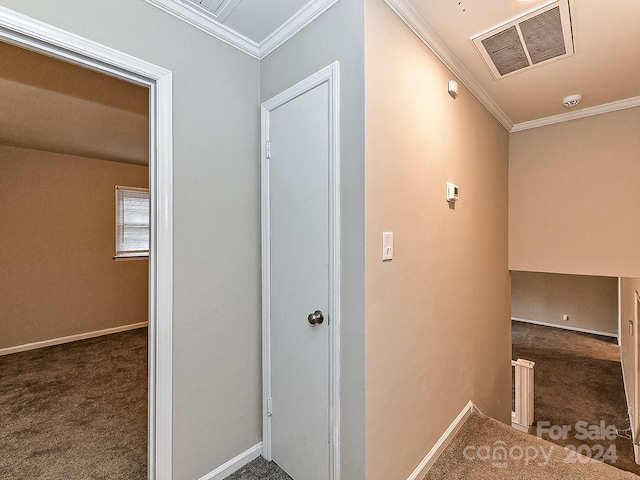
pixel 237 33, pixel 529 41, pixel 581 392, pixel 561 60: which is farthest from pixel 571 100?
pixel 581 392

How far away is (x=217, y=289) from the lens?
5.49ft

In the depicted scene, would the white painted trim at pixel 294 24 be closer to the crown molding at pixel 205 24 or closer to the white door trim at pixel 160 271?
the crown molding at pixel 205 24

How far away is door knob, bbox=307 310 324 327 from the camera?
4.98ft

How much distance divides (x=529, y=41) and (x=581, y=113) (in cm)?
151

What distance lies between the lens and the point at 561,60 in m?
2.01

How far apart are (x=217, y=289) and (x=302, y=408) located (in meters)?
0.78

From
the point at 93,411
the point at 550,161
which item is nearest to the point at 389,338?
the point at 93,411

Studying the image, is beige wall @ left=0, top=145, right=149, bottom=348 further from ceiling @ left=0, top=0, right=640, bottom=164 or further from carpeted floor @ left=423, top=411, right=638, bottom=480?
carpeted floor @ left=423, top=411, right=638, bottom=480

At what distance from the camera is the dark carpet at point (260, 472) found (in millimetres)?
1696

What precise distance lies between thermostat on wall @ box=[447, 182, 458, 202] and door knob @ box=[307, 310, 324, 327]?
1.14 meters

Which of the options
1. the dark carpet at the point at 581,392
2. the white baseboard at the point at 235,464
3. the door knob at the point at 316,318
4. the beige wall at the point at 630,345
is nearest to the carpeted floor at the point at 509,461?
the white baseboard at the point at 235,464

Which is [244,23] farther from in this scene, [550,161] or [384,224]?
[550,161]

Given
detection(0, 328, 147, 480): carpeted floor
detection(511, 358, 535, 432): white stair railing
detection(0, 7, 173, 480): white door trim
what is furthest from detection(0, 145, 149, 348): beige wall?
detection(511, 358, 535, 432): white stair railing

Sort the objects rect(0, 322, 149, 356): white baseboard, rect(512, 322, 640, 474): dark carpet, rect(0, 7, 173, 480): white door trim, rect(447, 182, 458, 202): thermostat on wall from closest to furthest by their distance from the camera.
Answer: rect(0, 7, 173, 480): white door trim, rect(447, 182, 458, 202): thermostat on wall, rect(512, 322, 640, 474): dark carpet, rect(0, 322, 149, 356): white baseboard
